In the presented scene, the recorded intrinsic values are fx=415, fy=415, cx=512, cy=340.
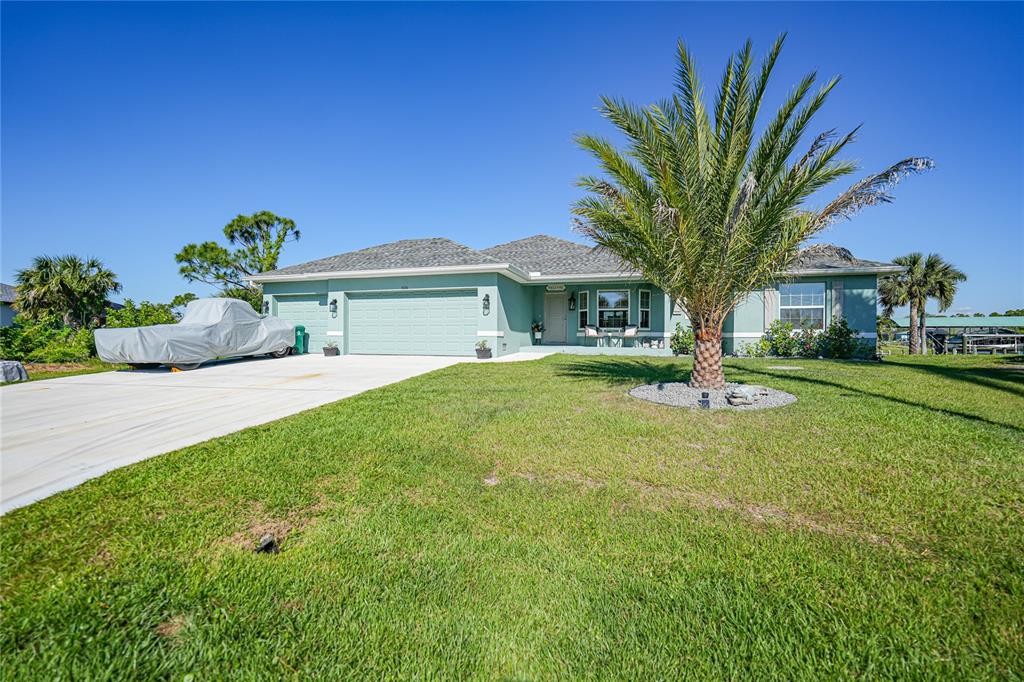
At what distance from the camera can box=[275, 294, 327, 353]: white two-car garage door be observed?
17.2 meters

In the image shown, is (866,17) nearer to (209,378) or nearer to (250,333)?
(209,378)

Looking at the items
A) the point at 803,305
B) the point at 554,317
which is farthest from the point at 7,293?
the point at 803,305

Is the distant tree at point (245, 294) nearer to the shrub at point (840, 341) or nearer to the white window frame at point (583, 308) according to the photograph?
the white window frame at point (583, 308)

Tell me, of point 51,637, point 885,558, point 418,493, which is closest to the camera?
point 51,637

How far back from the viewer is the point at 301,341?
1683 cm

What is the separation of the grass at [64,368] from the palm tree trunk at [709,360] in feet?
47.7

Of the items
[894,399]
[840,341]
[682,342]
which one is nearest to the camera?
[894,399]

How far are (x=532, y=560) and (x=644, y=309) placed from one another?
51.3 ft

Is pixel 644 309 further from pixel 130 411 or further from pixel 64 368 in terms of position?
pixel 64 368

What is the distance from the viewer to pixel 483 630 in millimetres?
2035

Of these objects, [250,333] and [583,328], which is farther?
[583,328]

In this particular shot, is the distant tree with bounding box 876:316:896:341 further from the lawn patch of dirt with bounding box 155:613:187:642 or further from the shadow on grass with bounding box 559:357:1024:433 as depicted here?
the lawn patch of dirt with bounding box 155:613:187:642

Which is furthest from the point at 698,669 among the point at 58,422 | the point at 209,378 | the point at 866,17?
the point at 866,17

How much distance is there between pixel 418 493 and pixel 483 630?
1.67m
